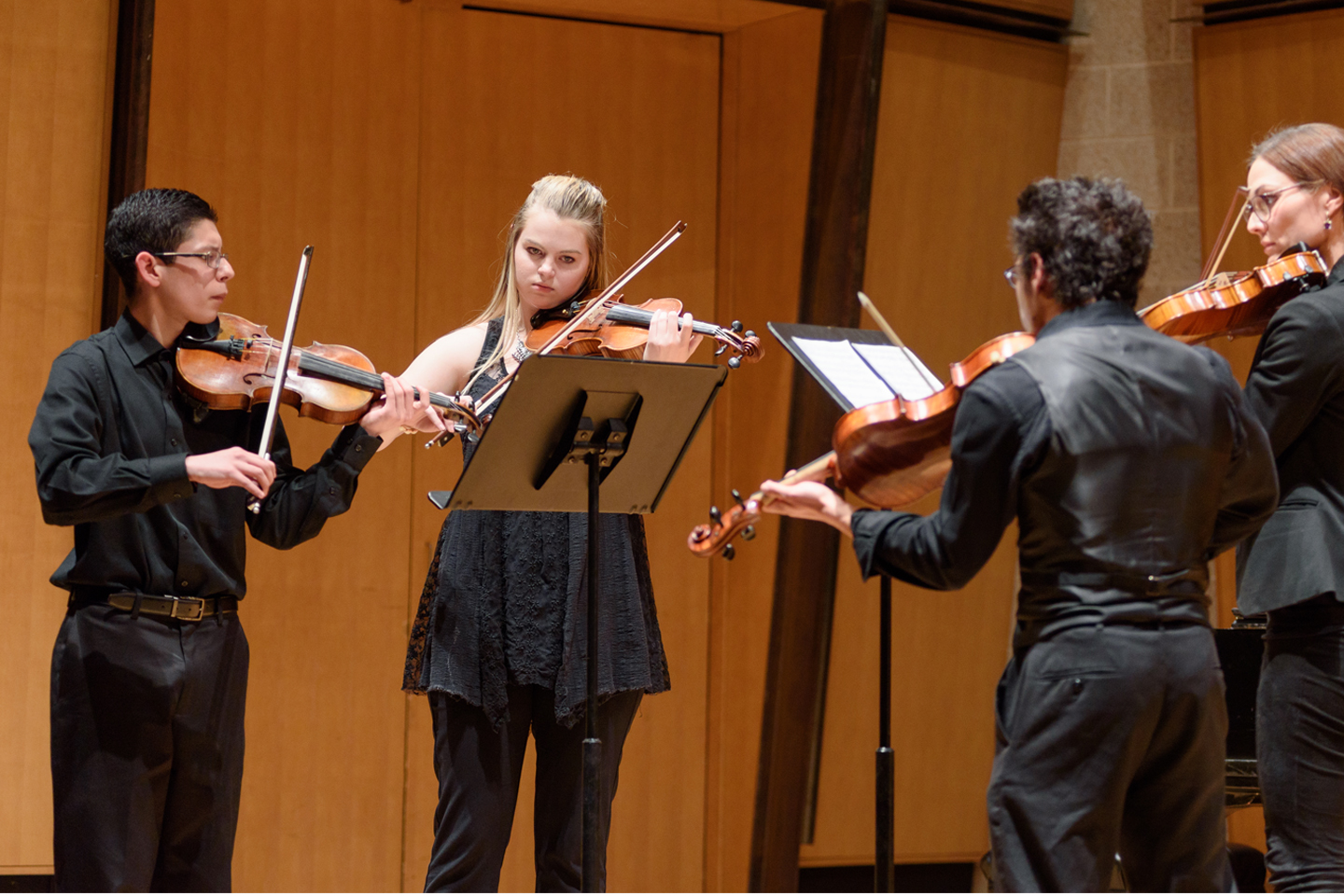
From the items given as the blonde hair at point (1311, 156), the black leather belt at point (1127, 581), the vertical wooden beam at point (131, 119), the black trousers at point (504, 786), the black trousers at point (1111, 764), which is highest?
the vertical wooden beam at point (131, 119)

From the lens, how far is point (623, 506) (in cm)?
245

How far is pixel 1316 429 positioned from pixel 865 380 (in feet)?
2.60

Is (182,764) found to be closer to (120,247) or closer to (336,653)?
(120,247)

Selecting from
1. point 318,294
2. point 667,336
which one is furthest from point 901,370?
point 318,294

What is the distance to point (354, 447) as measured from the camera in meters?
2.60

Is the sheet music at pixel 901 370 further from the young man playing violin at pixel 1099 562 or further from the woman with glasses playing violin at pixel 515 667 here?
the woman with glasses playing violin at pixel 515 667

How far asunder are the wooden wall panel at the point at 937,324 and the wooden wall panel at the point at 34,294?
2233 millimetres

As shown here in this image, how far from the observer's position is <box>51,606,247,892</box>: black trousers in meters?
2.32

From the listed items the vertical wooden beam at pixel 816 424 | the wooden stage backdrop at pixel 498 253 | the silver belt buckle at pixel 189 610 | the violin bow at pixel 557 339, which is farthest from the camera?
the vertical wooden beam at pixel 816 424

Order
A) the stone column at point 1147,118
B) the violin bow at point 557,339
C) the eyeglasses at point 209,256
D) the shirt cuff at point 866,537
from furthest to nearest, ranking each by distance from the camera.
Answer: the stone column at point 1147,118
the violin bow at point 557,339
the eyeglasses at point 209,256
the shirt cuff at point 866,537

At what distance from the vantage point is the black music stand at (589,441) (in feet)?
7.34

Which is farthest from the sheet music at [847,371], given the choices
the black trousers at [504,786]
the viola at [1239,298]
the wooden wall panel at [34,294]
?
the wooden wall panel at [34,294]

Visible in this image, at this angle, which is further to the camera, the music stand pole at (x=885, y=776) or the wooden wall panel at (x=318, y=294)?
the wooden wall panel at (x=318, y=294)

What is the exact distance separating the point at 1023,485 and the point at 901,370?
64cm
